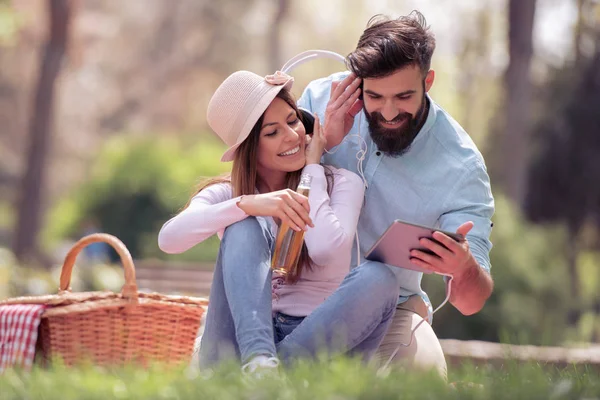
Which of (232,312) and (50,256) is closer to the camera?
(232,312)

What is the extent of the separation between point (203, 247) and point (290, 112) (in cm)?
1237

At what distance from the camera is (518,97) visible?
48.8 ft

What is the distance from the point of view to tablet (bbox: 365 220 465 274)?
346cm

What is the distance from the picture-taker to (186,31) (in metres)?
39.0

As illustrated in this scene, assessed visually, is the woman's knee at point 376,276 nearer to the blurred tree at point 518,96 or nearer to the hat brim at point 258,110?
the hat brim at point 258,110

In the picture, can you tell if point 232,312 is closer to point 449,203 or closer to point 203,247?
point 449,203

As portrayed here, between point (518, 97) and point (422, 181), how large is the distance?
36.1ft

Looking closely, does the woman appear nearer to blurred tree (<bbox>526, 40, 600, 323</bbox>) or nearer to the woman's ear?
the woman's ear

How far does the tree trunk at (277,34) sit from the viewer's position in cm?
2766

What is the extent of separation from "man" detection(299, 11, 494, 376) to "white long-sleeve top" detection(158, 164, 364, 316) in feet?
0.82

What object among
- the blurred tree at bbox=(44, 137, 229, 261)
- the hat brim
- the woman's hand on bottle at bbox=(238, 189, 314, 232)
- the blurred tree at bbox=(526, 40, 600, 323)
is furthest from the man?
the blurred tree at bbox=(526, 40, 600, 323)

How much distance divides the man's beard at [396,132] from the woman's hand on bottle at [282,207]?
61 cm

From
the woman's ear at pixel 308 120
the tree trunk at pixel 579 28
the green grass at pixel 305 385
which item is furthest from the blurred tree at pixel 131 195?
the green grass at pixel 305 385

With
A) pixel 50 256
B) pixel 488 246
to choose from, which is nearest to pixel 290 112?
pixel 488 246
